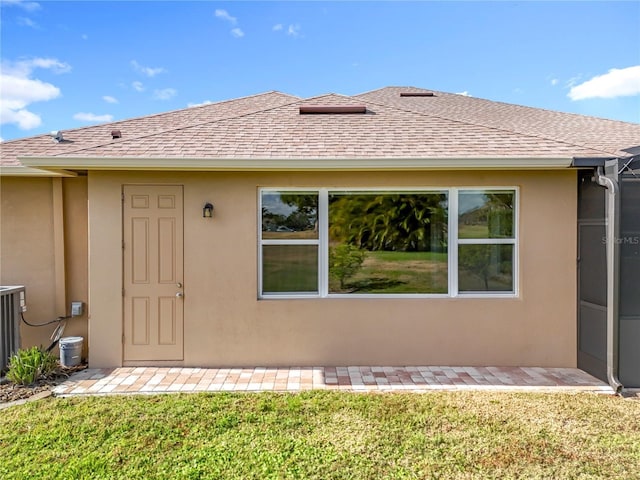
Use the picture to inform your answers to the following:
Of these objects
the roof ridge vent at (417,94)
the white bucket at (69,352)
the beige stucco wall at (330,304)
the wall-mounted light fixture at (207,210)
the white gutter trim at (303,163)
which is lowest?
the white bucket at (69,352)

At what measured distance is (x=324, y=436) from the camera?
393 cm

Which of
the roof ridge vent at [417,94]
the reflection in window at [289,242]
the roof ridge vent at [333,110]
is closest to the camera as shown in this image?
the reflection in window at [289,242]

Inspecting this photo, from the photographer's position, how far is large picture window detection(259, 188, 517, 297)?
20.3ft

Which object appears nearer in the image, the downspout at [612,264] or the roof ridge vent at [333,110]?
the downspout at [612,264]

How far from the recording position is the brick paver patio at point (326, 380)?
5.28 m

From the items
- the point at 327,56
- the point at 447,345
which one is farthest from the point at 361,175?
the point at 327,56

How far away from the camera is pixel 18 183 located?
6.66 metres

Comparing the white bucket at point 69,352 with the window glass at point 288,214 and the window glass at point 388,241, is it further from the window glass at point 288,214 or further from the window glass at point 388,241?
the window glass at point 388,241

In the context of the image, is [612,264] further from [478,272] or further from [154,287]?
[154,287]

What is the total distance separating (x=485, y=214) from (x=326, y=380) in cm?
368

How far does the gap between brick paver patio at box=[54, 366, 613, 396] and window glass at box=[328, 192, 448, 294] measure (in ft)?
4.32

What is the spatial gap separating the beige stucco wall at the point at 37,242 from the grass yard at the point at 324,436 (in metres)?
2.48

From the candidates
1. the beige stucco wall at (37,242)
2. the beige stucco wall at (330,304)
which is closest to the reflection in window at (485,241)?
the beige stucco wall at (330,304)

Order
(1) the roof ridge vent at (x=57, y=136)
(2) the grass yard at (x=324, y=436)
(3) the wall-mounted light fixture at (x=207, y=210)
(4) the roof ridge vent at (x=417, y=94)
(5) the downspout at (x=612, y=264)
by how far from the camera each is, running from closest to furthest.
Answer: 1. (2) the grass yard at (x=324, y=436)
2. (5) the downspout at (x=612, y=264)
3. (3) the wall-mounted light fixture at (x=207, y=210)
4. (1) the roof ridge vent at (x=57, y=136)
5. (4) the roof ridge vent at (x=417, y=94)
